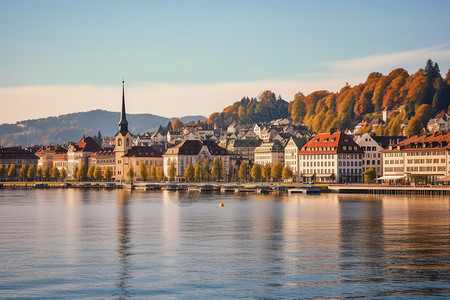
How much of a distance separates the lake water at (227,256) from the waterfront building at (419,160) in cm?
6342

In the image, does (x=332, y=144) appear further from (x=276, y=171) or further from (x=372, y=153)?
(x=276, y=171)

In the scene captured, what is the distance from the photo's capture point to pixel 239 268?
49.1 meters

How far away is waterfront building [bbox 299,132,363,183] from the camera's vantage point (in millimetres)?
172625

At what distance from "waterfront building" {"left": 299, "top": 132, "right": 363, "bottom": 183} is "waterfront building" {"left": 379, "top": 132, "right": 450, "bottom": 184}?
984cm

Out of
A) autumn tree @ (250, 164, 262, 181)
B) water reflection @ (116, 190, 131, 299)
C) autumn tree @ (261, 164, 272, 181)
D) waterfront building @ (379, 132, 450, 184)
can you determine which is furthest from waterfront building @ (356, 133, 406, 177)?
water reflection @ (116, 190, 131, 299)

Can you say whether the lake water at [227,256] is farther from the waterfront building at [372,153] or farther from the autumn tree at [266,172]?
the autumn tree at [266,172]

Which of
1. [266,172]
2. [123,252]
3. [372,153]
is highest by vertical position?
[372,153]

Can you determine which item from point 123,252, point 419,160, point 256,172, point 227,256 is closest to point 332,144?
point 419,160

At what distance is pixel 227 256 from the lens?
5378cm

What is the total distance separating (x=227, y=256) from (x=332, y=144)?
123989 millimetres

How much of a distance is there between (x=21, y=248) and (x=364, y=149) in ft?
424

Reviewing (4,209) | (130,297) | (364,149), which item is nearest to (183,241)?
(130,297)

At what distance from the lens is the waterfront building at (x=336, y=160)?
17262 centimetres

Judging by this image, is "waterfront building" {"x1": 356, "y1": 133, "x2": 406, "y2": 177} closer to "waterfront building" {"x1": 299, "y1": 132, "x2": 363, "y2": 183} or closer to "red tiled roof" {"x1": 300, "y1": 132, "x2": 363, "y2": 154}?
"waterfront building" {"x1": 299, "y1": 132, "x2": 363, "y2": 183}
